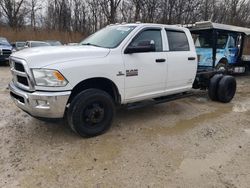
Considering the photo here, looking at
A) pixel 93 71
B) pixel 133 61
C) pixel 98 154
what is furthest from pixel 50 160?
pixel 133 61

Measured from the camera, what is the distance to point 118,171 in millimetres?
3207

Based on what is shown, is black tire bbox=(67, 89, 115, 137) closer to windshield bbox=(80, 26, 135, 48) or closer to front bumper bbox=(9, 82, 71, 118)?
front bumper bbox=(9, 82, 71, 118)

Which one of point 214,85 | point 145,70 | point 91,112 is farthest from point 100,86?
point 214,85

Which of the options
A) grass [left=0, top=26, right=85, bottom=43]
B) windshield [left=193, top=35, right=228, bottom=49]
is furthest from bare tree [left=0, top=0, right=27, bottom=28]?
windshield [left=193, top=35, right=228, bottom=49]

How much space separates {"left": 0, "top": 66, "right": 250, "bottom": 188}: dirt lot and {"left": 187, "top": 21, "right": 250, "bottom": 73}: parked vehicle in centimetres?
584

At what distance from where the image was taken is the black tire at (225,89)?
260 inches

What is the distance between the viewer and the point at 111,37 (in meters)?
4.69

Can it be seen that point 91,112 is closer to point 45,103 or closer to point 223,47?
point 45,103

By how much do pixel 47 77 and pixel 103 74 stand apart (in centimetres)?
93

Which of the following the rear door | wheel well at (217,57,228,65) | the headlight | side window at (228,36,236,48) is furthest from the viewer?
side window at (228,36,236,48)

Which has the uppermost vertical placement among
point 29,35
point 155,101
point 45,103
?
point 29,35

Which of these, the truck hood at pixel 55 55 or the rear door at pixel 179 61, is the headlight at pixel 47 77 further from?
the rear door at pixel 179 61

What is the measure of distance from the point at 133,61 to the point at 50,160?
7.25 ft

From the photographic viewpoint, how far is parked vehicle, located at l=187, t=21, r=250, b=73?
35.0ft
